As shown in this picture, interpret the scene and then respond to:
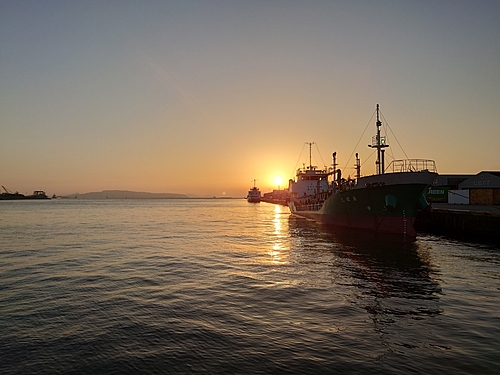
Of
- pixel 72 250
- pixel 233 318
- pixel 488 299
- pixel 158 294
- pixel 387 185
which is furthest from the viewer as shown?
pixel 387 185

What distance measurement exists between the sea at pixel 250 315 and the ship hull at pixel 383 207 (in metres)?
9.86

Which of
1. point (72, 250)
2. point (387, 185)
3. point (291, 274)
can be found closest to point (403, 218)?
point (387, 185)

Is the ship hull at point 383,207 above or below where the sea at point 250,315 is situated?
above

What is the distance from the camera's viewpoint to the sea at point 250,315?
773 cm

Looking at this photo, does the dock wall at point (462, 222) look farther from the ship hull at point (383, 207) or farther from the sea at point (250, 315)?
the sea at point (250, 315)

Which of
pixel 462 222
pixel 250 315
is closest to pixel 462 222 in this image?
pixel 462 222

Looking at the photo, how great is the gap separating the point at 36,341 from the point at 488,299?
578 inches

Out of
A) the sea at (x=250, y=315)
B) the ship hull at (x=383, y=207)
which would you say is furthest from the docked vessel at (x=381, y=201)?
the sea at (x=250, y=315)

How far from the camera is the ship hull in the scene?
30.8 meters

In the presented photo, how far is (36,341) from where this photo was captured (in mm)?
8977

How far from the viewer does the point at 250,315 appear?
1086 centimetres

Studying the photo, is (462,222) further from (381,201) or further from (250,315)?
(250,315)

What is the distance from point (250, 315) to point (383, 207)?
2542 cm

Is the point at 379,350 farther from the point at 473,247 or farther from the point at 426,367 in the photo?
the point at 473,247
